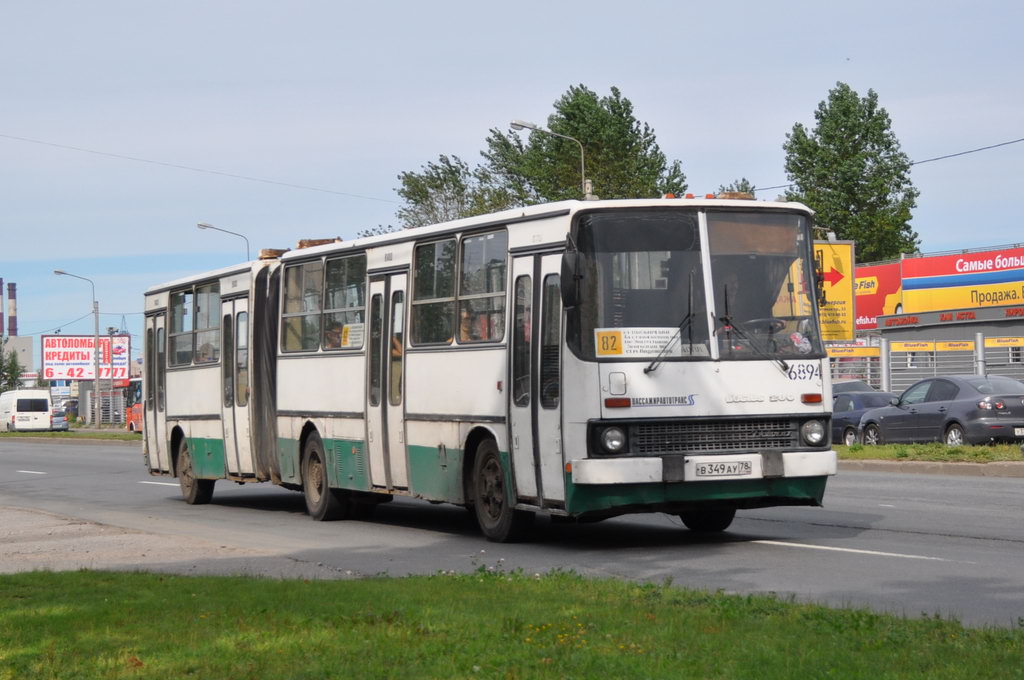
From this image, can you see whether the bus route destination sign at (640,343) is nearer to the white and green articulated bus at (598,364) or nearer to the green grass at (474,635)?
the white and green articulated bus at (598,364)

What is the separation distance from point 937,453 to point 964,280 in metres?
32.7

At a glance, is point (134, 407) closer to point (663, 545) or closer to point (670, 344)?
point (663, 545)

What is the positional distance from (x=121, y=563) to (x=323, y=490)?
14.8 ft

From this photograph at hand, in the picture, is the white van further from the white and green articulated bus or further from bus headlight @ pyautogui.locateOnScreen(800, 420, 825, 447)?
bus headlight @ pyautogui.locateOnScreen(800, 420, 825, 447)

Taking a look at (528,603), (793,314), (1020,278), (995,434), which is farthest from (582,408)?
(1020,278)

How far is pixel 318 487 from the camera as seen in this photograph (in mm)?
17797

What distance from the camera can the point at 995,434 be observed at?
1048 inches

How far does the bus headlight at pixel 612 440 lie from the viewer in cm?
1238

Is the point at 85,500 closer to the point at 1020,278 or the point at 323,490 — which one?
the point at 323,490

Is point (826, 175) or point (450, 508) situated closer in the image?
point (450, 508)

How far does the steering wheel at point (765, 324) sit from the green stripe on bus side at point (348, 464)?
205 inches

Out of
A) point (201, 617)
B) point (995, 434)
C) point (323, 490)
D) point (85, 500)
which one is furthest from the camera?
point (995, 434)

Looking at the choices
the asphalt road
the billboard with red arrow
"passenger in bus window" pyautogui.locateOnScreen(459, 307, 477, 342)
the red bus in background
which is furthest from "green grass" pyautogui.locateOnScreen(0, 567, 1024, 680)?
the red bus in background

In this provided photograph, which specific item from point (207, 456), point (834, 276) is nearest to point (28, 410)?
point (834, 276)
